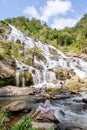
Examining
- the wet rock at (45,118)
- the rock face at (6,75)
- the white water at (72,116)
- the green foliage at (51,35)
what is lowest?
the white water at (72,116)

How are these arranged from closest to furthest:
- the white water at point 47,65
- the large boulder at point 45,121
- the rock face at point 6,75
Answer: the large boulder at point 45,121 < the rock face at point 6,75 < the white water at point 47,65

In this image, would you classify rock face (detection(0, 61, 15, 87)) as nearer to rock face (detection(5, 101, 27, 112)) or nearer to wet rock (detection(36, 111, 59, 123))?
rock face (detection(5, 101, 27, 112))

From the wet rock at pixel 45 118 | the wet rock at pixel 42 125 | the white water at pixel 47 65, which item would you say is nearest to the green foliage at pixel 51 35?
the white water at pixel 47 65

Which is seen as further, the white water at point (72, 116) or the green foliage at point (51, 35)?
the green foliage at point (51, 35)

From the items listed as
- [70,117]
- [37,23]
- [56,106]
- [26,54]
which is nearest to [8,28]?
[26,54]

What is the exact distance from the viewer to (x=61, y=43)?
7138 centimetres

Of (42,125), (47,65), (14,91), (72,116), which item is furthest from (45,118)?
(47,65)

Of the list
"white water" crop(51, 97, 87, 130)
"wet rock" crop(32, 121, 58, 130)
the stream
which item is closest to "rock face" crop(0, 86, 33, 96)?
the stream

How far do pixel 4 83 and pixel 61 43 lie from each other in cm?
4305

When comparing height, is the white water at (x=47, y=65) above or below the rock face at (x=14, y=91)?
above

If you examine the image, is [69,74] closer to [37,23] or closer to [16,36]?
[16,36]

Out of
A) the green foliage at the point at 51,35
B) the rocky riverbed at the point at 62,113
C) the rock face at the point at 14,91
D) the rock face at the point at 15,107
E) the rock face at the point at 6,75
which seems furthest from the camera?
the green foliage at the point at 51,35

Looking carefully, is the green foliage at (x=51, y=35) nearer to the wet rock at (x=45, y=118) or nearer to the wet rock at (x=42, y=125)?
the wet rock at (x=45, y=118)

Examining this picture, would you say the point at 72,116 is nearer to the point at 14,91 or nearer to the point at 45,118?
the point at 45,118
